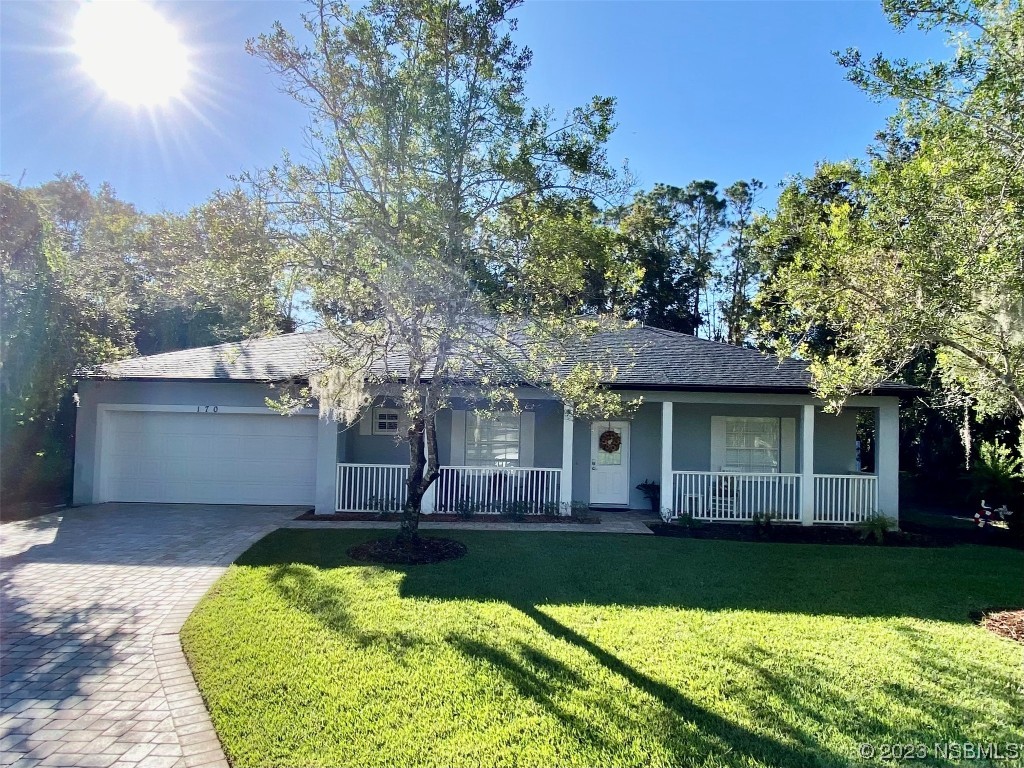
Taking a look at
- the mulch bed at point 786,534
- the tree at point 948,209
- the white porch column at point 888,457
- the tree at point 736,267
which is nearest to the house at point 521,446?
the white porch column at point 888,457

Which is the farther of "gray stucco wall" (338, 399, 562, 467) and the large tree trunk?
"gray stucco wall" (338, 399, 562, 467)

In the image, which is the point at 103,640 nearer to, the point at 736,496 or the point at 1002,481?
the point at 736,496

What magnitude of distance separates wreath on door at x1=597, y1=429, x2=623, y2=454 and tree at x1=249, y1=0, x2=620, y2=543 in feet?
17.8

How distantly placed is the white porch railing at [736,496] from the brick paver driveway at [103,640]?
8212 millimetres

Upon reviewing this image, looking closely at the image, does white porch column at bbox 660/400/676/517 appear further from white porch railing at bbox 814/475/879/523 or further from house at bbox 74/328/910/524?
white porch railing at bbox 814/475/879/523

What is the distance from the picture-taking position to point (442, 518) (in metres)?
10.5

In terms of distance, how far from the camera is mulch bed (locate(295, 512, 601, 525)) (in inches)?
407

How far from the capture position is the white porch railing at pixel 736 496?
1072 cm

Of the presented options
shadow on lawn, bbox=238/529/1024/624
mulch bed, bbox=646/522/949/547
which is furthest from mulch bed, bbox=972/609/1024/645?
mulch bed, bbox=646/522/949/547

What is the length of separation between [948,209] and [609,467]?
815cm

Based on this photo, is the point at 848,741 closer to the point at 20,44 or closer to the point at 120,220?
the point at 20,44

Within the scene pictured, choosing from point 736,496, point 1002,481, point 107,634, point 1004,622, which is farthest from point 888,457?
point 107,634

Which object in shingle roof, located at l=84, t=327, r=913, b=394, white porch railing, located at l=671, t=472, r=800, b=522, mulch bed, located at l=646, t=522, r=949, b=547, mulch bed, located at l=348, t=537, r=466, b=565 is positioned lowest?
mulch bed, located at l=646, t=522, r=949, b=547

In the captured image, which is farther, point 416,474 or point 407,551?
point 416,474
